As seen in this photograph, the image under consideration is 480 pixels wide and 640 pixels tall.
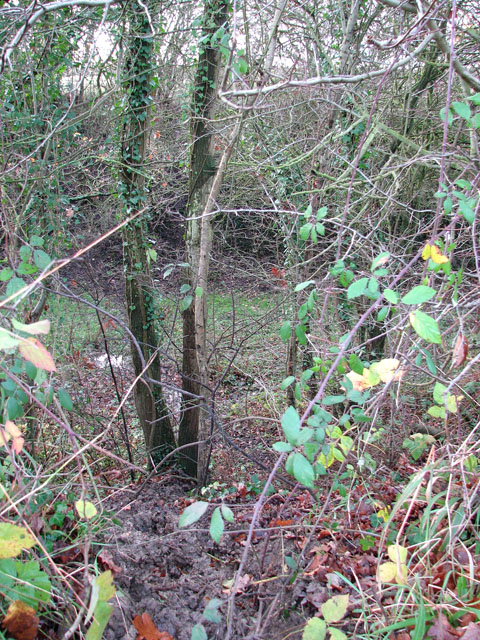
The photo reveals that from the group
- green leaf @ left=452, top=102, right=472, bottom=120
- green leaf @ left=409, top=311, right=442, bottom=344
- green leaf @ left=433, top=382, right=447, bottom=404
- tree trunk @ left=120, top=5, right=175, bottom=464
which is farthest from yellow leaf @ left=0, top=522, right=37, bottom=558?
tree trunk @ left=120, top=5, right=175, bottom=464

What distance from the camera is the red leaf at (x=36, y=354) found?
3.66 feet

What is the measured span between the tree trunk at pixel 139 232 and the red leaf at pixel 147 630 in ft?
8.72

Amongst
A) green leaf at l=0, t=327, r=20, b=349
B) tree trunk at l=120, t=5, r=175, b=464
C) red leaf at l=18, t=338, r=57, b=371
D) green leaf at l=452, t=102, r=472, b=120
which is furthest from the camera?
tree trunk at l=120, t=5, r=175, b=464

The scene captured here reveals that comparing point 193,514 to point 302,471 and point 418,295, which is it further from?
point 418,295

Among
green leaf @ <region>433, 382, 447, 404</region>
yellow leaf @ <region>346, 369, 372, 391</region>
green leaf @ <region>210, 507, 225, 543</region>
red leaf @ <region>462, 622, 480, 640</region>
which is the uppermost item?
yellow leaf @ <region>346, 369, 372, 391</region>

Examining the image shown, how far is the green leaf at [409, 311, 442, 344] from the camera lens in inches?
56.5

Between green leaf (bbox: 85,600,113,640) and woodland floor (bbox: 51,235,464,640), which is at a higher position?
green leaf (bbox: 85,600,113,640)

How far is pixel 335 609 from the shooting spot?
149cm

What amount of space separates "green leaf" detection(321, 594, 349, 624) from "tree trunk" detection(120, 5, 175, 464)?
3136 mm

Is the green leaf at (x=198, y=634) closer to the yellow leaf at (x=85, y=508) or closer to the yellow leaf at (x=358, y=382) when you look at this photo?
the yellow leaf at (x=85, y=508)

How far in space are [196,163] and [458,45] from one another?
268 cm

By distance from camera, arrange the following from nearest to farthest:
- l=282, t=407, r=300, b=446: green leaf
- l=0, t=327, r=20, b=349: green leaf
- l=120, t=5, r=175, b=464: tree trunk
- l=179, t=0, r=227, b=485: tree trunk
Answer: l=0, t=327, r=20, b=349: green leaf, l=282, t=407, r=300, b=446: green leaf, l=179, t=0, r=227, b=485: tree trunk, l=120, t=5, r=175, b=464: tree trunk

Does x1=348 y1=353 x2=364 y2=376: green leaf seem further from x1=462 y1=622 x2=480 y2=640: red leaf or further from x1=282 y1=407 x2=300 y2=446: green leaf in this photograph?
x1=462 y1=622 x2=480 y2=640: red leaf

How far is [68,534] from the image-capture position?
2105 millimetres
